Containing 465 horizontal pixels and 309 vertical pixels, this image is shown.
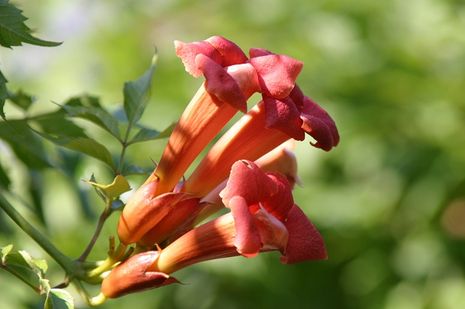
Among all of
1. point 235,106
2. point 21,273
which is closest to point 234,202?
point 235,106

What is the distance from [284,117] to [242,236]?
0.77 feet

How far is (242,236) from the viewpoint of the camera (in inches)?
61.3

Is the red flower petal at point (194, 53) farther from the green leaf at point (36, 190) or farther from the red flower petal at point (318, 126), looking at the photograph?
the green leaf at point (36, 190)

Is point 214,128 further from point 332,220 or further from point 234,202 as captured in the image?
point 332,220

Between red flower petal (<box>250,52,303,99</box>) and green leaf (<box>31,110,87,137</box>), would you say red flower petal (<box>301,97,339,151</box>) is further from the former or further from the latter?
green leaf (<box>31,110,87,137</box>)

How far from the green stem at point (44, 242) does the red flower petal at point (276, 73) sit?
1.65ft

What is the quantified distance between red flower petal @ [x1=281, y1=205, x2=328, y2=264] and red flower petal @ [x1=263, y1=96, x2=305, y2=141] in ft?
0.46

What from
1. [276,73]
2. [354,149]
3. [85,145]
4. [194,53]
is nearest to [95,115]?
[85,145]

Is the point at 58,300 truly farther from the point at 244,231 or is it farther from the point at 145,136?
the point at 145,136

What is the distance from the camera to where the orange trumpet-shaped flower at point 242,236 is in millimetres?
1584

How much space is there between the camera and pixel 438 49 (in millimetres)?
4977

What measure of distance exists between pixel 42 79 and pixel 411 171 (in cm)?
213

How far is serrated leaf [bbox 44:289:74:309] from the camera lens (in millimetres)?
1590

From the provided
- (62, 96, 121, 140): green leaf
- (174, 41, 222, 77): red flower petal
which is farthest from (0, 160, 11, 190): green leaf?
(174, 41, 222, 77): red flower petal
